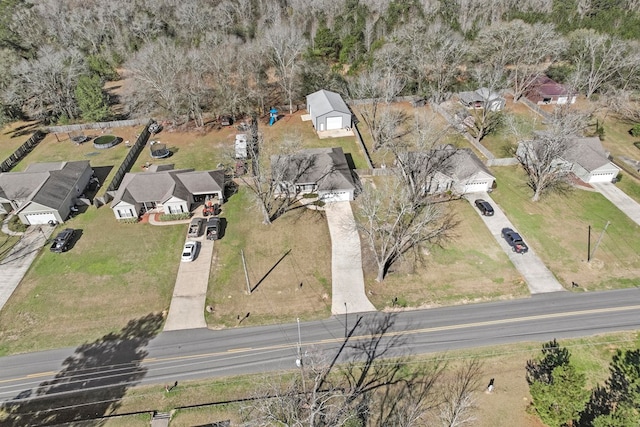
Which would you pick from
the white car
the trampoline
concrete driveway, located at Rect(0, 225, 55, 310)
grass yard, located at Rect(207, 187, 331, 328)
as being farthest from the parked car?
concrete driveway, located at Rect(0, 225, 55, 310)

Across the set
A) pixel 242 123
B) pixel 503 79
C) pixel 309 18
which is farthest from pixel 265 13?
pixel 503 79

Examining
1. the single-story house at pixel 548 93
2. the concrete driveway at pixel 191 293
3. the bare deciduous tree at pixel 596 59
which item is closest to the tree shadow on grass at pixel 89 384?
the concrete driveway at pixel 191 293

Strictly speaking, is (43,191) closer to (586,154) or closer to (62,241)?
(62,241)

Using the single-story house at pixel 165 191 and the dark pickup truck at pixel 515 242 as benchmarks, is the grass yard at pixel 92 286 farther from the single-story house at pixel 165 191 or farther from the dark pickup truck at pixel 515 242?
the dark pickup truck at pixel 515 242

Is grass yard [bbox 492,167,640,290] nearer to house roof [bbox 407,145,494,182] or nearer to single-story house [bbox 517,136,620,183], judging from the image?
single-story house [bbox 517,136,620,183]

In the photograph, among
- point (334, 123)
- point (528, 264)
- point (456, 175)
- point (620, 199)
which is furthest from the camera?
point (334, 123)

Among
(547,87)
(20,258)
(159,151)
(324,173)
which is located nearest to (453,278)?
(324,173)
